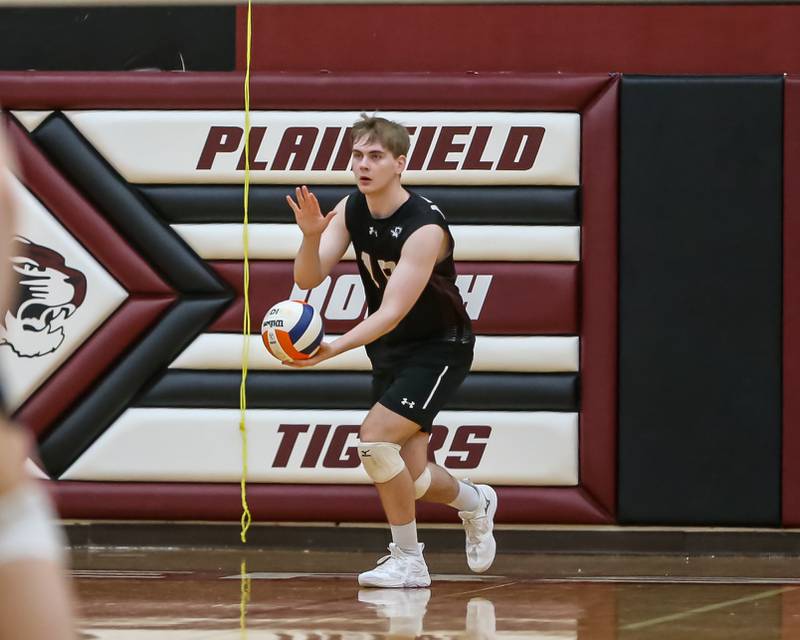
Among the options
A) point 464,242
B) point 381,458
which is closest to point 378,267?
point 381,458

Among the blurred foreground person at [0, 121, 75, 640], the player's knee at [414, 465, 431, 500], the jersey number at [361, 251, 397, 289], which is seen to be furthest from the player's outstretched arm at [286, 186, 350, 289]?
the blurred foreground person at [0, 121, 75, 640]

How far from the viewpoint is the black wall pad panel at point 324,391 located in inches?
216

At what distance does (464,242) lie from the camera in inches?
218

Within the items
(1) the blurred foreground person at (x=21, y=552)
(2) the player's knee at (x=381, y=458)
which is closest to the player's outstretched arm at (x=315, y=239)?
(2) the player's knee at (x=381, y=458)

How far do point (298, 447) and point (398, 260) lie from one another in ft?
4.37

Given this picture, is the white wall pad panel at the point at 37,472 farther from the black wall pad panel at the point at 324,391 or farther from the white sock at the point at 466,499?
the white sock at the point at 466,499

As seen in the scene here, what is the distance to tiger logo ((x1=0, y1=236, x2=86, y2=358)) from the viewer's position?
564 cm

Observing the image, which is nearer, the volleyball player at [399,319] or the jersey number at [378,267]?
the volleyball player at [399,319]

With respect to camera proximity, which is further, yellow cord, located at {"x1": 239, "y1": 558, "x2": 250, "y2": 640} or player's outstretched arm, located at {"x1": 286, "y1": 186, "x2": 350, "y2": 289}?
player's outstretched arm, located at {"x1": 286, "y1": 186, "x2": 350, "y2": 289}

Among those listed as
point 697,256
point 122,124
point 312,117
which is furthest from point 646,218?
point 122,124

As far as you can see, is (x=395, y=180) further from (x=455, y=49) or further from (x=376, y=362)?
(x=455, y=49)

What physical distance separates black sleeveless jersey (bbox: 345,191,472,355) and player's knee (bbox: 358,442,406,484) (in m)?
0.38

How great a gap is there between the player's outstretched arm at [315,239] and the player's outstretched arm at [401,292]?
0.26 meters

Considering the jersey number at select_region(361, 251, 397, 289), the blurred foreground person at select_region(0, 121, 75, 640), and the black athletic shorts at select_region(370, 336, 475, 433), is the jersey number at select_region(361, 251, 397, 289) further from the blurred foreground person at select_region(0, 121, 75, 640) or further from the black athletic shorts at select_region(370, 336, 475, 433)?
the blurred foreground person at select_region(0, 121, 75, 640)
